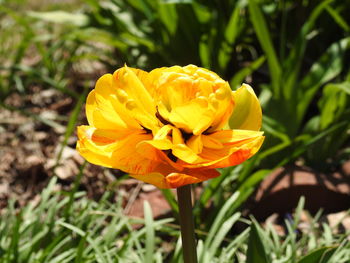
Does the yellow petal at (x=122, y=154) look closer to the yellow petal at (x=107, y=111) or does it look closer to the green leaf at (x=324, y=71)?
the yellow petal at (x=107, y=111)

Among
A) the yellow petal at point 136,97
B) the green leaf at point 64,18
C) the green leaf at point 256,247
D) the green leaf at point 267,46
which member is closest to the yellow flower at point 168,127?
Answer: the yellow petal at point 136,97

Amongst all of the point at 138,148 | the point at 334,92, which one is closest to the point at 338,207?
the point at 334,92

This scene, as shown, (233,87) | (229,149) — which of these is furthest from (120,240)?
(229,149)

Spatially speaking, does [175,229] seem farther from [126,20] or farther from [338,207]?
[126,20]

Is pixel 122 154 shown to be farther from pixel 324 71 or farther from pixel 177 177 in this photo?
pixel 324 71

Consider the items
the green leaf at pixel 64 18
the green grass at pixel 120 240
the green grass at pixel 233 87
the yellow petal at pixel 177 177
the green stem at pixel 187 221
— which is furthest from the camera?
the green leaf at pixel 64 18

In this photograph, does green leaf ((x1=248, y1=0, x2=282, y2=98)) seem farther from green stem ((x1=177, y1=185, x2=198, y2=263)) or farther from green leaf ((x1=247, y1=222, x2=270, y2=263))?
green stem ((x1=177, y1=185, x2=198, y2=263))

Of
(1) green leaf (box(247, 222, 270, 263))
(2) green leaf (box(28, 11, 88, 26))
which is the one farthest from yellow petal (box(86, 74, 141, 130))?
(2) green leaf (box(28, 11, 88, 26))

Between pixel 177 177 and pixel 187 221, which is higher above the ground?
pixel 177 177
